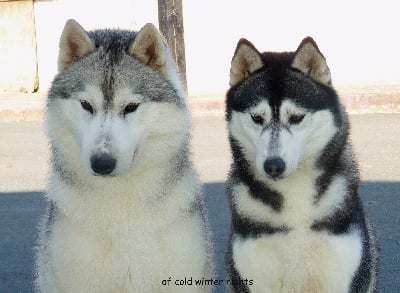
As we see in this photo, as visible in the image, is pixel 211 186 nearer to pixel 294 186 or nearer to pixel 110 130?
pixel 294 186

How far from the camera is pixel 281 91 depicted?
3.98m

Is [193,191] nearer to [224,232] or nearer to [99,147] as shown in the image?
[99,147]

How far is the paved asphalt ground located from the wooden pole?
5.05 feet

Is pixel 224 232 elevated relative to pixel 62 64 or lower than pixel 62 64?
lower

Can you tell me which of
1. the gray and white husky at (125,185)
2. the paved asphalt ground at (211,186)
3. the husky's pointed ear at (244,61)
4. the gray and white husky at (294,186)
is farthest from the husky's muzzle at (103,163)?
the paved asphalt ground at (211,186)

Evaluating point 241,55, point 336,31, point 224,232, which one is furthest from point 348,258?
point 336,31

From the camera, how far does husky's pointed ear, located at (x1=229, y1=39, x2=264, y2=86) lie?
4.15 meters

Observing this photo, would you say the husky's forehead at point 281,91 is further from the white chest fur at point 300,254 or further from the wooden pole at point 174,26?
the wooden pole at point 174,26

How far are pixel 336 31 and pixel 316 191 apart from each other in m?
11.9

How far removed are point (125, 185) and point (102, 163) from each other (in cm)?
34

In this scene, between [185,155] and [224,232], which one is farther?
[224,232]

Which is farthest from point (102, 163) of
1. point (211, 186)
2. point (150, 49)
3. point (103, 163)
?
point (211, 186)

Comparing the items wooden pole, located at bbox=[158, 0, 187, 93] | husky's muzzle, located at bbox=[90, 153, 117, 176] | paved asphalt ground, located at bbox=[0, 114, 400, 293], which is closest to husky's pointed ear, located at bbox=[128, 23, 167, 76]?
husky's muzzle, located at bbox=[90, 153, 117, 176]

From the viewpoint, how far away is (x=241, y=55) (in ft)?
13.7
